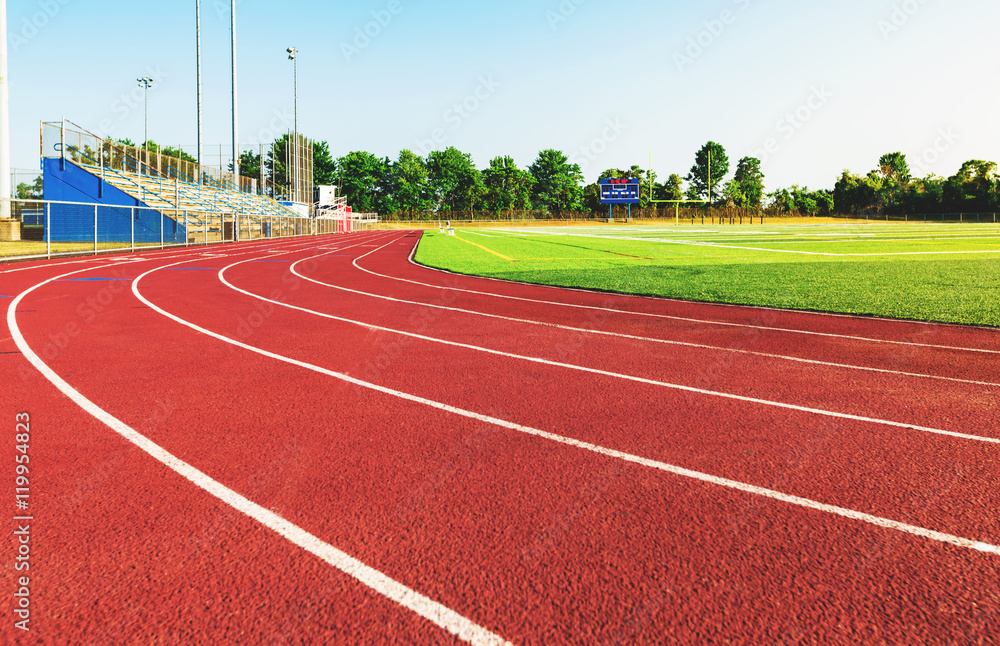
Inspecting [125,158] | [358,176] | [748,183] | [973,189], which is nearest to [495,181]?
[358,176]

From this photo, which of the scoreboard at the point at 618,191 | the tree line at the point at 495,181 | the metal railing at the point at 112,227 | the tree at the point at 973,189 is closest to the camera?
the metal railing at the point at 112,227

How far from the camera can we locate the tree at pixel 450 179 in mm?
126062

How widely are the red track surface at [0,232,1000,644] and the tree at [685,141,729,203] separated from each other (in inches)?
5042

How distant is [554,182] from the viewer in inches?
4887

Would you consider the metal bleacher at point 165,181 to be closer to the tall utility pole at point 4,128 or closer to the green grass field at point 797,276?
the tall utility pole at point 4,128

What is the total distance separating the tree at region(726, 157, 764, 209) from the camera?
393 ft

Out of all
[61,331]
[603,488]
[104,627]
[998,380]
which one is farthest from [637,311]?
[104,627]

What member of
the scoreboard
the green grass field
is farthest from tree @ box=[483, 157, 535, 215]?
the green grass field

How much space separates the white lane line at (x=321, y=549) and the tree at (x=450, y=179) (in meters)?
123

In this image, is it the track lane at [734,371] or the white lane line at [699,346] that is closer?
the track lane at [734,371]

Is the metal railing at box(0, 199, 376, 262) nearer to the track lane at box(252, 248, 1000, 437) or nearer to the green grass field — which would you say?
the green grass field

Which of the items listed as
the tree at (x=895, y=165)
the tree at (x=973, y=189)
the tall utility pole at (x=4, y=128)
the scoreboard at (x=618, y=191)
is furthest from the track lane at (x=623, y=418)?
the tree at (x=895, y=165)

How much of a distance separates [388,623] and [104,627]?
1.04 metres

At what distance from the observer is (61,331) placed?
840cm
